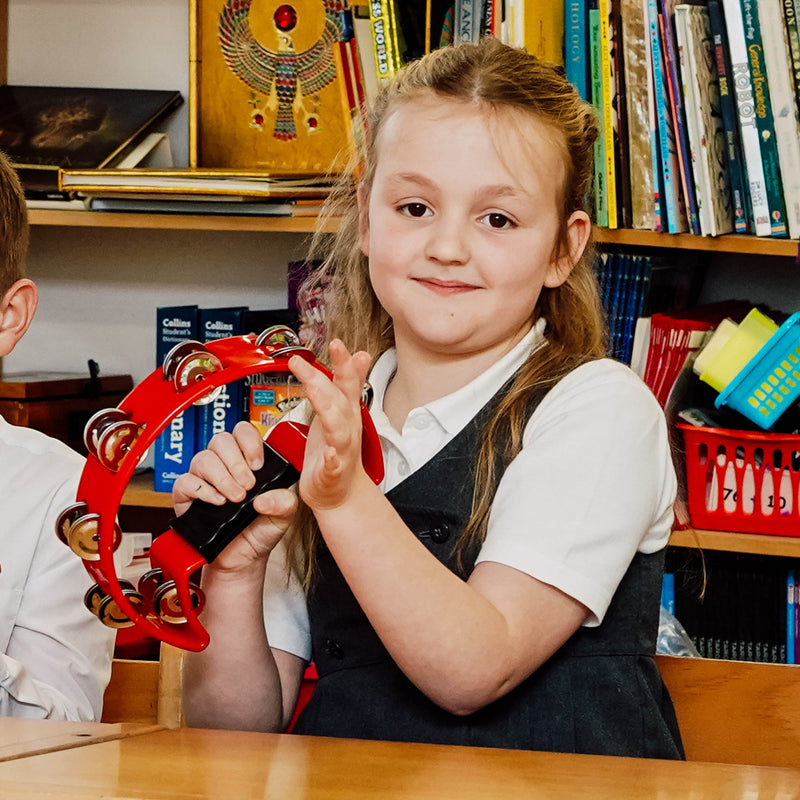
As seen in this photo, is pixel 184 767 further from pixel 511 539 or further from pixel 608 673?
pixel 608 673

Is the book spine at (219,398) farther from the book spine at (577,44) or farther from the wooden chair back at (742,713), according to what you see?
the wooden chair back at (742,713)

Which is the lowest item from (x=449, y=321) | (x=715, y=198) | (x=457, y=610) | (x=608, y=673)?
(x=608, y=673)

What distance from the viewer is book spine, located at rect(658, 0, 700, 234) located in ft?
5.03

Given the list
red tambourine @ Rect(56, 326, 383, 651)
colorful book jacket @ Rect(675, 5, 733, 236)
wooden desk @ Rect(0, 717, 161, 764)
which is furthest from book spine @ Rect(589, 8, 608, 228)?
wooden desk @ Rect(0, 717, 161, 764)

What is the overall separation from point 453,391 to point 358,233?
233mm

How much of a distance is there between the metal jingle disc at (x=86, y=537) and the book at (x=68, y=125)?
1116 millimetres

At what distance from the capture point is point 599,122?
5.11 feet

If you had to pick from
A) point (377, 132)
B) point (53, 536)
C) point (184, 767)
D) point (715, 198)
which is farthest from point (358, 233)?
point (184, 767)

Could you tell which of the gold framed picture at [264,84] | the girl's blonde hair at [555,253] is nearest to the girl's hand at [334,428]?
the girl's blonde hair at [555,253]

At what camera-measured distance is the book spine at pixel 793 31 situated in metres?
1.49

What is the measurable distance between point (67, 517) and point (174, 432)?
41.8 inches

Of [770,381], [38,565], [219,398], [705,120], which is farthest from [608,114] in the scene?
[38,565]

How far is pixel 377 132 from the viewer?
1105 millimetres

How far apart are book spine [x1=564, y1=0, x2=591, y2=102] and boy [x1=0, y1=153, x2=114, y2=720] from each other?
77cm
